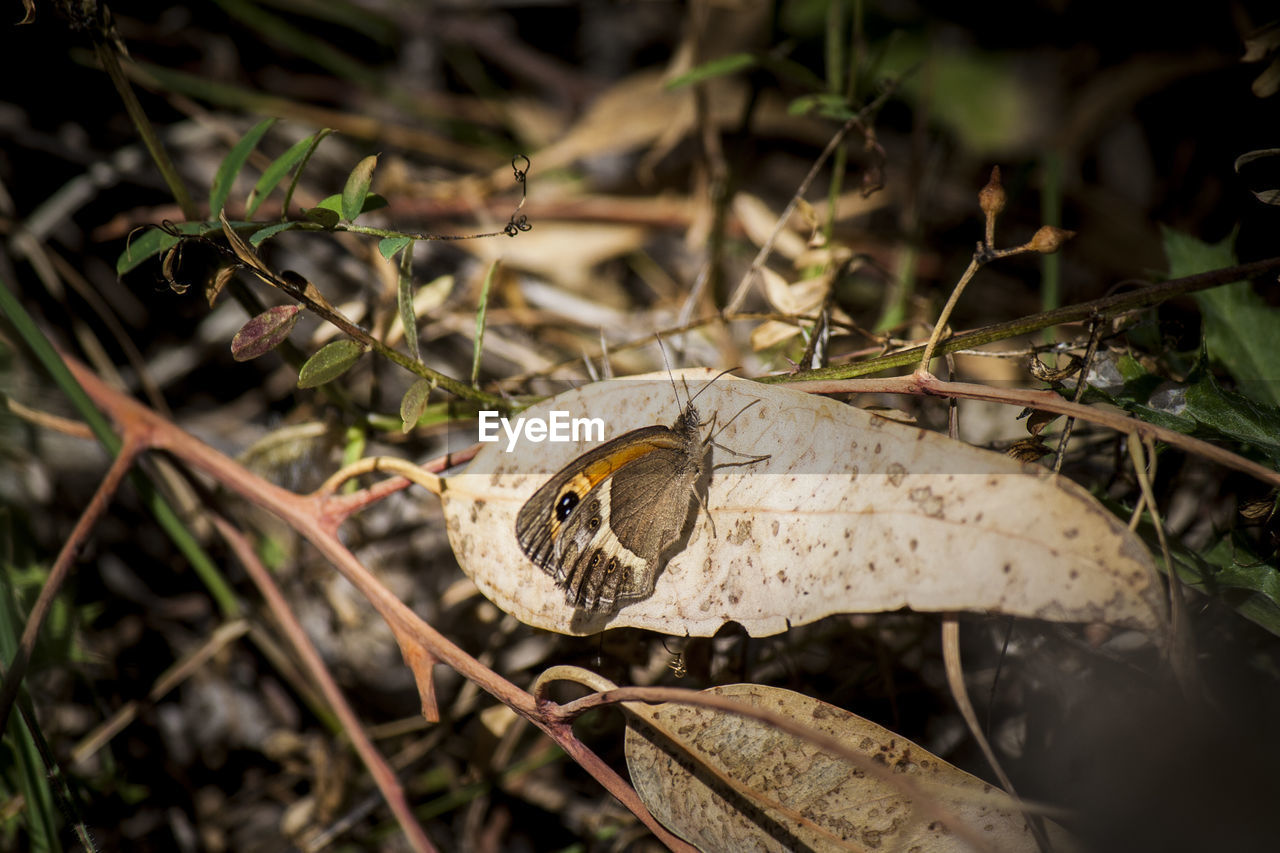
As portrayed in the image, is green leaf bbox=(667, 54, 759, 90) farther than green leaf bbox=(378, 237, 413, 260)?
Yes

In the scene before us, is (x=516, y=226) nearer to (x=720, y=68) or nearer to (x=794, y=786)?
(x=720, y=68)

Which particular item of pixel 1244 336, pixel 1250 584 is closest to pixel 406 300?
pixel 1250 584

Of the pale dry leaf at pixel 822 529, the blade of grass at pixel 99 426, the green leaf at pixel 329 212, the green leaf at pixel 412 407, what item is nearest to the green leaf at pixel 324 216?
the green leaf at pixel 329 212

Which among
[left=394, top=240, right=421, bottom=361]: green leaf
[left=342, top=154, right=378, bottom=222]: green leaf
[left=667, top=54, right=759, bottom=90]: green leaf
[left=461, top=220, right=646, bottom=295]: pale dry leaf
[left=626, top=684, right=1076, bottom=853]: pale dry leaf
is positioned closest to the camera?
[left=626, top=684, right=1076, bottom=853]: pale dry leaf

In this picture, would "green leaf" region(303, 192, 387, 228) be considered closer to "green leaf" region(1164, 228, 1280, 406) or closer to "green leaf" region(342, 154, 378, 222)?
"green leaf" region(342, 154, 378, 222)

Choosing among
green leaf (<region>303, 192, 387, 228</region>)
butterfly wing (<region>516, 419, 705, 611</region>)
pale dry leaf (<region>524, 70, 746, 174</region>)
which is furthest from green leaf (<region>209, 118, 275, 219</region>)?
pale dry leaf (<region>524, 70, 746, 174</region>)

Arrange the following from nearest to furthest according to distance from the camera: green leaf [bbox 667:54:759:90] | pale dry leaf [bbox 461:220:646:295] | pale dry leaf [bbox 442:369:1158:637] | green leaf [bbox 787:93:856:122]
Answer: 1. pale dry leaf [bbox 442:369:1158:637]
2. green leaf [bbox 787:93:856:122]
3. green leaf [bbox 667:54:759:90]
4. pale dry leaf [bbox 461:220:646:295]

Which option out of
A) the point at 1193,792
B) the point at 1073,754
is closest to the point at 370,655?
the point at 1073,754
